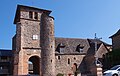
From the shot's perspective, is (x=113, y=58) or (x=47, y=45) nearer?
(x=47, y=45)

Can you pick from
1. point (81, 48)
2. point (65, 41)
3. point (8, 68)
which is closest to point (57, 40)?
point (65, 41)

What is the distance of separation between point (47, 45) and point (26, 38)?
4258mm

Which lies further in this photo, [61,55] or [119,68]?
[61,55]

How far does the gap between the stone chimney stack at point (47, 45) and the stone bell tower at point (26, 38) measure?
576 millimetres

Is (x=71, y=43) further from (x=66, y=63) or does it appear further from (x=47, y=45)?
(x=47, y=45)

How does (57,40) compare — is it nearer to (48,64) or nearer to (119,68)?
(48,64)

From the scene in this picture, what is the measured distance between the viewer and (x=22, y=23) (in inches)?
1797

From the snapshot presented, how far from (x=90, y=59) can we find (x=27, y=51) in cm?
1639

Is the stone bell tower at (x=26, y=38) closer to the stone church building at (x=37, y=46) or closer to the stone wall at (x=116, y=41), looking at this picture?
the stone church building at (x=37, y=46)

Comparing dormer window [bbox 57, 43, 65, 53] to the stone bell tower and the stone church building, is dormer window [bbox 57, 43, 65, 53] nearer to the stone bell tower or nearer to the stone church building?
the stone church building

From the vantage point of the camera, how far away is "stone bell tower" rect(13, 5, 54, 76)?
44.3 metres

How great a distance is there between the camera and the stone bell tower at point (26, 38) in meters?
44.3

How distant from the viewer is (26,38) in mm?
45812

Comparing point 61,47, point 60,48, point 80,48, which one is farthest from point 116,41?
point 60,48
